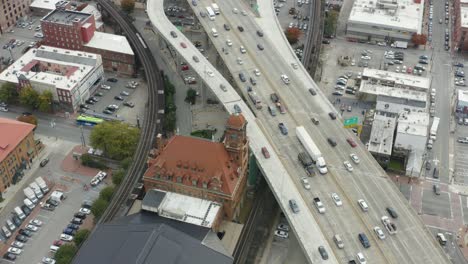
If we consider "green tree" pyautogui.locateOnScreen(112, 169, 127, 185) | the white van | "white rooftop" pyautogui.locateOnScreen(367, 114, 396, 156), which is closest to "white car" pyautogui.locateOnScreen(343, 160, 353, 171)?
"white rooftop" pyautogui.locateOnScreen(367, 114, 396, 156)

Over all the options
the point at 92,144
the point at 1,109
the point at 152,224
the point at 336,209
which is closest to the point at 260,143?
the point at 336,209

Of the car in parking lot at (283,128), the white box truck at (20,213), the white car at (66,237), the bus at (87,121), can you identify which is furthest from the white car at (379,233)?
the bus at (87,121)

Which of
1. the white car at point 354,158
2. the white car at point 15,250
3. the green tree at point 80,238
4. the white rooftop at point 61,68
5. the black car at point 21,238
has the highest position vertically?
the white car at point 354,158

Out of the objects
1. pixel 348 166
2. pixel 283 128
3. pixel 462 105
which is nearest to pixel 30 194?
pixel 283 128

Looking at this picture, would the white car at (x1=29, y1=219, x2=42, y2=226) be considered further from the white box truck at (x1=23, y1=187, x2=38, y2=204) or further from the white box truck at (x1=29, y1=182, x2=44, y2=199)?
the white box truck at (x1=29, y1=182, x2=44, y2=199)

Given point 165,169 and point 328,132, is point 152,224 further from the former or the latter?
point 328,132

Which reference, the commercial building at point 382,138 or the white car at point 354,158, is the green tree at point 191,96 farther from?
the white car at point 354,158
